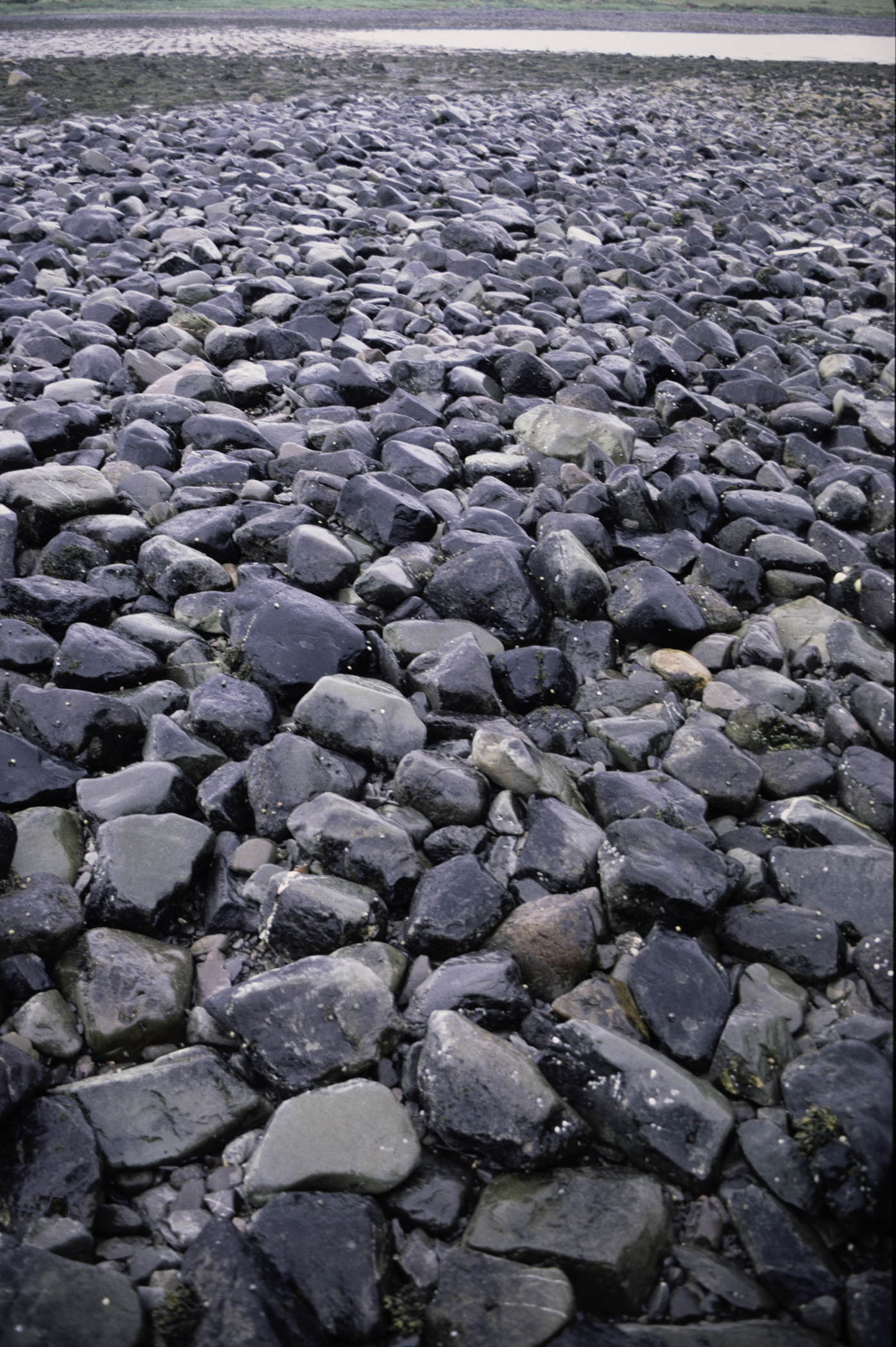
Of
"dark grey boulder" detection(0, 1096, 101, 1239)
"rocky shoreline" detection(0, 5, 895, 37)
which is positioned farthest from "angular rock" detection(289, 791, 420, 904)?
"rocky shoreline" detection(0, 5, 895, 37)

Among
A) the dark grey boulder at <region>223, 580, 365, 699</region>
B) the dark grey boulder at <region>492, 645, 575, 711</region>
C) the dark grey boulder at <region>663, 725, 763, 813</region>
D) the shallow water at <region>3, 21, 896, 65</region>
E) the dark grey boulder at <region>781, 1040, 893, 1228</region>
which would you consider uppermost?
the shallow water at <region>3, 21, 896, 65</region>

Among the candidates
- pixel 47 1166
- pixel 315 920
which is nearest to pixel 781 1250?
pixel 315 920

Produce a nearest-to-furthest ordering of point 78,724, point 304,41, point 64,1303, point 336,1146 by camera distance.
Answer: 1. point 64,1303
2. point 336,1146
3. point 78,724
4. point 304,41

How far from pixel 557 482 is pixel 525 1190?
2.95 m

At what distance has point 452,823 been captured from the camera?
8.35 ft

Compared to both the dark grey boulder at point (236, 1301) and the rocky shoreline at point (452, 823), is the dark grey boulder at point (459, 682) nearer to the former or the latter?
the rocky shoreline at point (452, 823)

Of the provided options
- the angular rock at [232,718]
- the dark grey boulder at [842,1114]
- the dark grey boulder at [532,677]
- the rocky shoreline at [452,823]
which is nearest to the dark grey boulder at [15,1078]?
the rocky shoreline at [452,823]

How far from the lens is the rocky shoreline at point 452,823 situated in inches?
66.3

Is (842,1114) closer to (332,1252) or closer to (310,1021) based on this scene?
(332,1252)

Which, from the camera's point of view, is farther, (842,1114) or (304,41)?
(304,41)

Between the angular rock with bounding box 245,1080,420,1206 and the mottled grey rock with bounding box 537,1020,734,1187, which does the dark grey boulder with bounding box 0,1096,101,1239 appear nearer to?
the angular rock with bounding box 245,1080,420,1206

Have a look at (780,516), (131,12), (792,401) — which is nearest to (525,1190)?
(780,516)

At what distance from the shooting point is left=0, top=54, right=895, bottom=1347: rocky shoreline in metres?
1.68

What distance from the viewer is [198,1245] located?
1.68m
